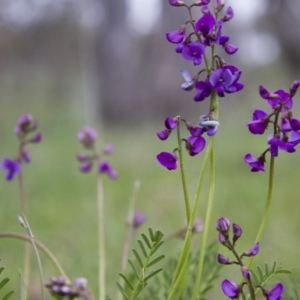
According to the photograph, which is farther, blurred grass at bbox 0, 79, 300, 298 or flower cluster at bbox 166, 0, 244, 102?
blurred grass at bbox 0, 79, 300, 298

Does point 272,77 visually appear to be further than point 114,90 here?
Yes

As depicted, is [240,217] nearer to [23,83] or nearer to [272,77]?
[272,77]

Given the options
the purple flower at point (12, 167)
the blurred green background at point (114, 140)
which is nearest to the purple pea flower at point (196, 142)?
the purple flower at point (12, 167)

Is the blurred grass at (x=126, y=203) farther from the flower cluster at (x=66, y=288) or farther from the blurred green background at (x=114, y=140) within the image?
the flower cluster at (x=66, y=288)

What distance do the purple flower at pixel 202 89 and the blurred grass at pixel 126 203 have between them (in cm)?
46

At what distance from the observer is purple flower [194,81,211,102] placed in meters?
0.71

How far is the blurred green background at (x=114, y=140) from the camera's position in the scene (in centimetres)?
215

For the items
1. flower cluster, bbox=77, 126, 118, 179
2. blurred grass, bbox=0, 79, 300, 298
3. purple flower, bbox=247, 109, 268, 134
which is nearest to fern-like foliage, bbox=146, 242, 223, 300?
blurred grass, bbox=0, 79, 300, 298

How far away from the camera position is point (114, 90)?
27.7 feet

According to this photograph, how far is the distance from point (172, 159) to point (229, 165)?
3492mm

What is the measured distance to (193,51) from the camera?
2.39 ft

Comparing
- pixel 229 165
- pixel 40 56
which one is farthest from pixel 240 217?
pixel 40 56

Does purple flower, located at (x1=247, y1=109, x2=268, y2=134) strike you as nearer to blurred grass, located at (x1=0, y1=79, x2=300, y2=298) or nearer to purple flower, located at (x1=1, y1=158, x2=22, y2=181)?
blurred grass, located at (x1=0, y1=79, x2=300, y2=298)

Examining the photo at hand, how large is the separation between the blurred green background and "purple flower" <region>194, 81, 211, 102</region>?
626mm
